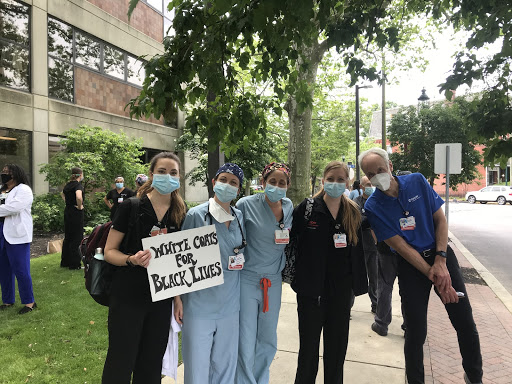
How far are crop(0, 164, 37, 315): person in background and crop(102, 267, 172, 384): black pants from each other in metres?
3.35

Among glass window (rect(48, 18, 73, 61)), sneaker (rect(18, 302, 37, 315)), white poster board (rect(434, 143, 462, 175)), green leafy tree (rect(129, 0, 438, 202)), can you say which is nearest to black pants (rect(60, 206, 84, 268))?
sneaker (rect(18, 302, 37, 315))

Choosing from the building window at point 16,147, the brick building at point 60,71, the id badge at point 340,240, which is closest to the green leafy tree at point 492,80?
the id badge at point 340,240

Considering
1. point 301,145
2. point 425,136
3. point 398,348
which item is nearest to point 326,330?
point 398,348

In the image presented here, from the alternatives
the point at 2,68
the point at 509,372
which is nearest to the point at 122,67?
the point at 2,68

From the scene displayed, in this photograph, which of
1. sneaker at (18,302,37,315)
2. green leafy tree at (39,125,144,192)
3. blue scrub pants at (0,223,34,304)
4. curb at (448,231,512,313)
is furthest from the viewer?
green leafy tree at (39,125,144,192)

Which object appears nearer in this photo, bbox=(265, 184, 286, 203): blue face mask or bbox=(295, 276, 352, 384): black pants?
bbox=(295, 276, 352, 384): black pants

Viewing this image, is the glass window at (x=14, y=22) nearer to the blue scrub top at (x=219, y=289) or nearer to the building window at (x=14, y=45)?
the building window at (x=14, y=45)

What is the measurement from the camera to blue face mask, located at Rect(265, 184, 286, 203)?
3.12m

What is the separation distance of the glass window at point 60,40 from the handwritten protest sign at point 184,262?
505 inches

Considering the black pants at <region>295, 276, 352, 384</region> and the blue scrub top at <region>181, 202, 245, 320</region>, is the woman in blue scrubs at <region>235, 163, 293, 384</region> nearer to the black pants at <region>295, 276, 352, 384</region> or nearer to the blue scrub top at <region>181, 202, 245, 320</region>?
the blue scrub top at <region>181, 202, 245, 320</region>

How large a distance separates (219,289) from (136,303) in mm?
611

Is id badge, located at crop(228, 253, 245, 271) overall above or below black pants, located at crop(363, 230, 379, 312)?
above

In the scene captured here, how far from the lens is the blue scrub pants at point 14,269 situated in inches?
199

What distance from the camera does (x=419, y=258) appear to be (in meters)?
3.03
